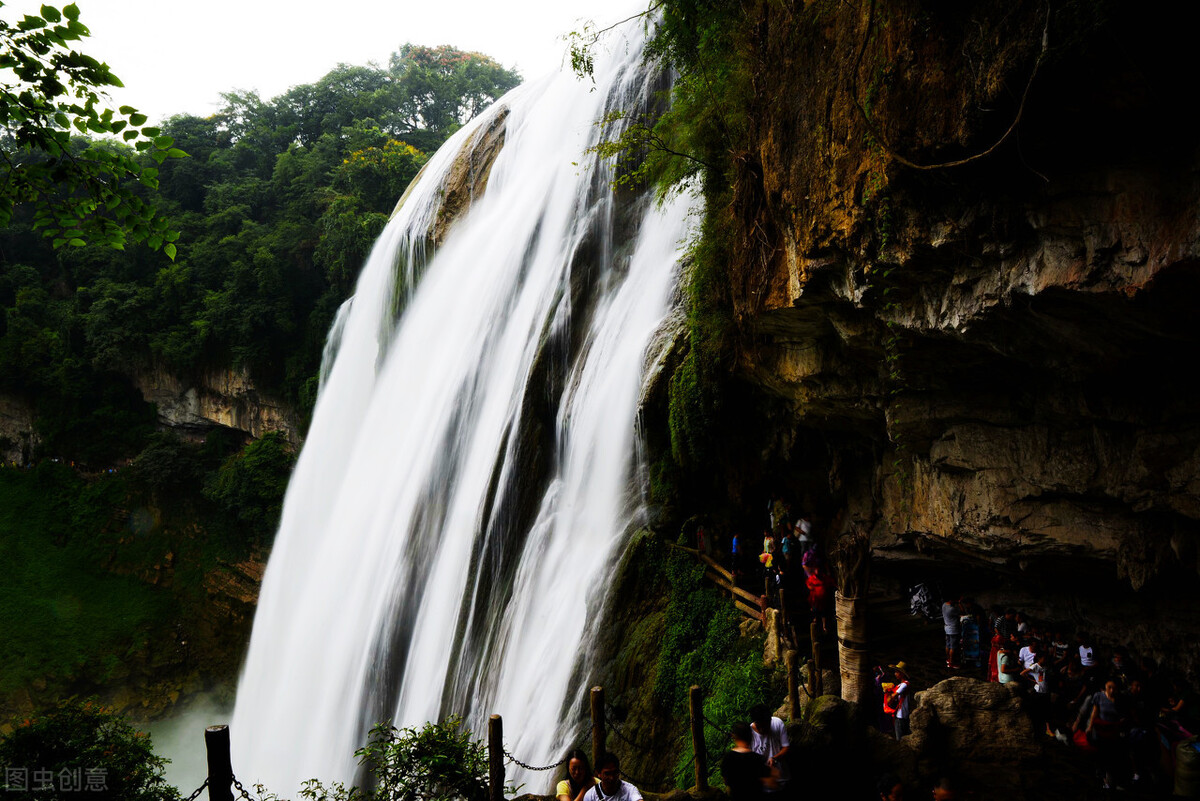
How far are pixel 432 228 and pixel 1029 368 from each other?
17.1 m

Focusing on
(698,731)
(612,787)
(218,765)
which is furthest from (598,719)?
(218,765)

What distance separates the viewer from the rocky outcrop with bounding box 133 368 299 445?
27.2 metres

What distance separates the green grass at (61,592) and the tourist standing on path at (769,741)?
26.3m

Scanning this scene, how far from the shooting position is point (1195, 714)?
573 cm

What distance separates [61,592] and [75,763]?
24.8 m

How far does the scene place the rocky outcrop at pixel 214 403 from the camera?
2722 cm

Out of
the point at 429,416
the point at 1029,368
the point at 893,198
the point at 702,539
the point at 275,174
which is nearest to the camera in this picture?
the point at 893,198

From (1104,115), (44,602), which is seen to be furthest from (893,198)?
(44,602)

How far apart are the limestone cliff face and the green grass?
2544 cm

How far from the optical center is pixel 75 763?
18.7 feet

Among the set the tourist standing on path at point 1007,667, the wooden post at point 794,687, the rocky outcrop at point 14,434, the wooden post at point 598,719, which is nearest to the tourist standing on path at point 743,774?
the wooden post at point 598,719

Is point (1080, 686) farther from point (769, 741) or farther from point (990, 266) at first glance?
point (990, 266)

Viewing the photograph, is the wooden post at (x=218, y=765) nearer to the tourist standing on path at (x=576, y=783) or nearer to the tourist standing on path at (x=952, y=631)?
the tourist standing on path at (x=576, y=783)

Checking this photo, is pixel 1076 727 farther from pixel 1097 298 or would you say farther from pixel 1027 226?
pixel 1027 226
